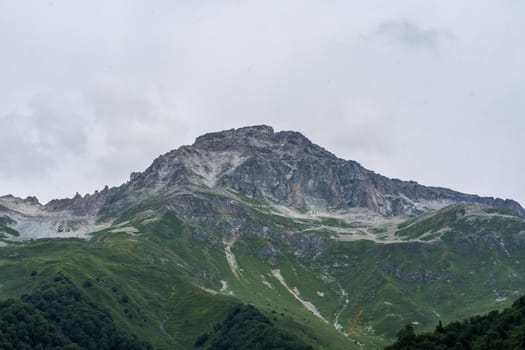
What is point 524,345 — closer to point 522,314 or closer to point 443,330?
point 522,314

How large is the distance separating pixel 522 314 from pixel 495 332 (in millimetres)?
10738

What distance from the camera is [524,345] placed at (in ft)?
417

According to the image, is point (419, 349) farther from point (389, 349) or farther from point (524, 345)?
point (524, 345)

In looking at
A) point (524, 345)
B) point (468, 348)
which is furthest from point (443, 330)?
point (524, 345)

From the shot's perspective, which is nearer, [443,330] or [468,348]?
[468,348]

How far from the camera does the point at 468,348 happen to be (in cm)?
15188

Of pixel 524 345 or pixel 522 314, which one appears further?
pixel 522 314

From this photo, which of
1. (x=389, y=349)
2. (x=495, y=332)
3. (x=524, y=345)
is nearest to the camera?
(x=524, y=345)

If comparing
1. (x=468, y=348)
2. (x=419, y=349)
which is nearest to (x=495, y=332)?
(x=468, y=348)

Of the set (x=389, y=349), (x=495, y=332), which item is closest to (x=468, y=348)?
(x=495, y=332)

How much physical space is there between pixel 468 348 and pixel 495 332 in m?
8.70

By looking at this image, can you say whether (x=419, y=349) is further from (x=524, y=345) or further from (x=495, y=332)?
(x=524, y=345)

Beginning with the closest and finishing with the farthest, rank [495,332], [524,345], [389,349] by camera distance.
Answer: [524,345] < [495,332] < [389,349]

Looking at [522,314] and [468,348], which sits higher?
[522,314]
